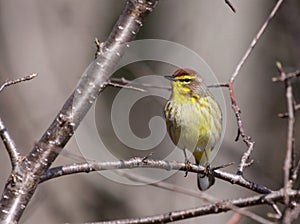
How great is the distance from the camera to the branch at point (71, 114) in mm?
1922

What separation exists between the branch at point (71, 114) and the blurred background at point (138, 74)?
3.11 m

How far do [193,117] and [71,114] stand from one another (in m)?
1.49

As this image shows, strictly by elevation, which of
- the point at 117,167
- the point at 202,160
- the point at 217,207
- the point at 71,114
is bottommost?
the point at 217,207

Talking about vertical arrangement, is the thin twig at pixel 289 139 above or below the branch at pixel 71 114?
below

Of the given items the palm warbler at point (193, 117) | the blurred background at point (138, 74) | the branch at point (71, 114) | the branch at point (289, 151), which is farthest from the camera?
the blurred background at point (138, 74)

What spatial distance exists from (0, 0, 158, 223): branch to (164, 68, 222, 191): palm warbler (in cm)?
131

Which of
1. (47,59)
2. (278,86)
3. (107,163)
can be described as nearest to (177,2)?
(278,86)

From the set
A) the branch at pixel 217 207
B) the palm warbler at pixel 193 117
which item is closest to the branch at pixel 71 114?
the branch at pixel 217 207

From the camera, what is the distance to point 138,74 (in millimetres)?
5984

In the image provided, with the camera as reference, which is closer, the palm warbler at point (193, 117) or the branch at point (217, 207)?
the branch at point (217, 207)

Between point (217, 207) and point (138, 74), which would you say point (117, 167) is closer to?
point (217, 207)

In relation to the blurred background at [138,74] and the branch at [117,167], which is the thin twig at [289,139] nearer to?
the branch at [117,167]

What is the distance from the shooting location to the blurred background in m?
5.47

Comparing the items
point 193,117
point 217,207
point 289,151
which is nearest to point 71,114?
point 217,207
